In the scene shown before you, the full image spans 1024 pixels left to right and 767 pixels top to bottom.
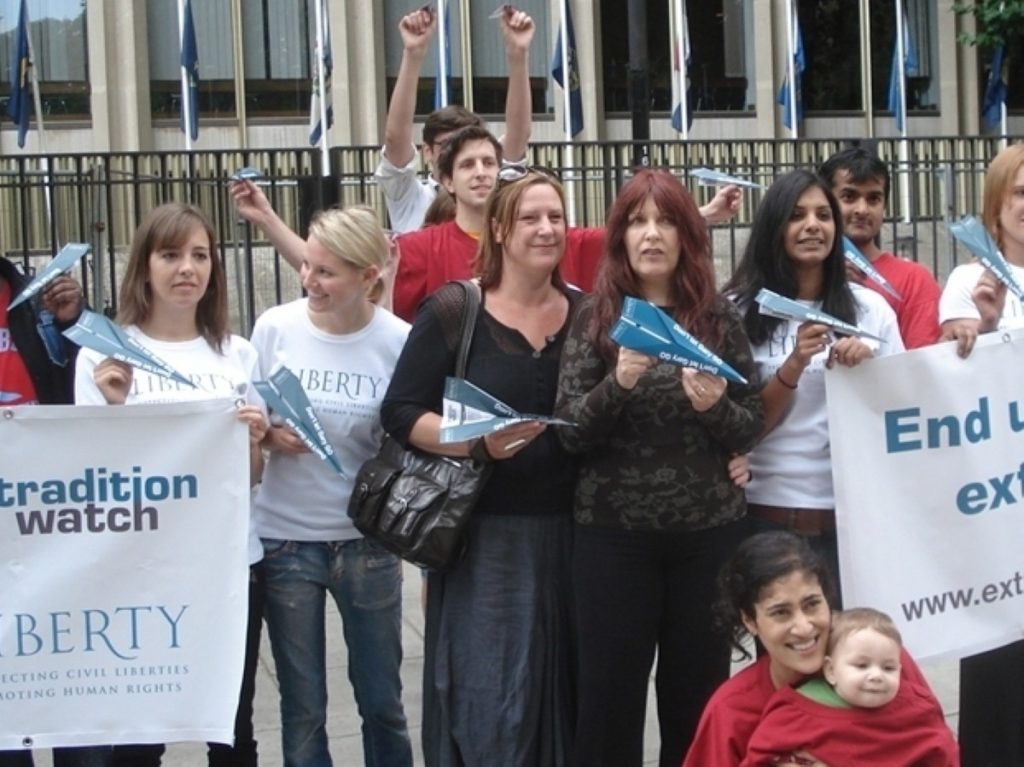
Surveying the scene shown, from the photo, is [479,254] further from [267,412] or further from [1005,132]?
[1005,132]

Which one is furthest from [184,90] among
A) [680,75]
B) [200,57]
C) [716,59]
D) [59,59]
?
[716,59]

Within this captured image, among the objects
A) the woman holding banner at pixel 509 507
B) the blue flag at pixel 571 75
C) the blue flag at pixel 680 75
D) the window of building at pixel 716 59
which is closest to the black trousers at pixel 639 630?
the woman holding banner at pixel 509 507

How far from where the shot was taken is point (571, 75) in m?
19.6

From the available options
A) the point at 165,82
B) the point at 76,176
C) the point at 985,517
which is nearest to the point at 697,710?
the point at 985,517

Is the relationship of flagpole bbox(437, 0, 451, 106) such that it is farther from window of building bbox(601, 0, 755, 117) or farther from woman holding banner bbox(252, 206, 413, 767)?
woman holding banner bbox(252, 206, 413, 767)

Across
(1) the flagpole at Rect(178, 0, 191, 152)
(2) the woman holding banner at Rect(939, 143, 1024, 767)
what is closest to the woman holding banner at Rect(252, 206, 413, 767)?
(2) the woman holding banner at Rect(939, 143, 1024, 767)

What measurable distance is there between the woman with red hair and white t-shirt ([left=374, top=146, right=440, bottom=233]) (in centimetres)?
204

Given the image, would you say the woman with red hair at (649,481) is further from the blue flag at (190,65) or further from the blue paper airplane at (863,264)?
the blue flag at (190,65)

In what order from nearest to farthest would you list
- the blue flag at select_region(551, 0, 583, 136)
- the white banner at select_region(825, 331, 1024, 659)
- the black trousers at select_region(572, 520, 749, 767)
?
the black trousers at select_region(572, 520, 749, 767)
the white banner at select_region(825, 331, 1024, 659)
the blue flag at select_region(551, 0, 583, 136)

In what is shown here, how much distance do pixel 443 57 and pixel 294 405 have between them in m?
16.1

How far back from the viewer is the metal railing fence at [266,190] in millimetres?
11219

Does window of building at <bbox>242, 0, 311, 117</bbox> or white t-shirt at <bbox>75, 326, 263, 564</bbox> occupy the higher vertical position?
window of building at <bbox>242, 0, 311, 117</bbox>

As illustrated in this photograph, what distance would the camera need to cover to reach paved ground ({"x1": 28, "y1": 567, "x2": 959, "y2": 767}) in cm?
594

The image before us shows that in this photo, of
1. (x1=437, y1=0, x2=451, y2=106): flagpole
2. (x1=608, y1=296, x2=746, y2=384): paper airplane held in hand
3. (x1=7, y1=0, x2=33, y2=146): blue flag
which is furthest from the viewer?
(x1=437, y1=0, x2=451, y2=106): flagpole
